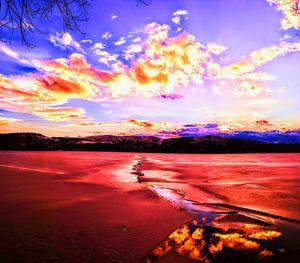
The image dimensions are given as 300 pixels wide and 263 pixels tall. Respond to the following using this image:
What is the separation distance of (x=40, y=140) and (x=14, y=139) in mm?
3948

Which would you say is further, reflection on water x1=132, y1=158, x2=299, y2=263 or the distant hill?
the distant hill

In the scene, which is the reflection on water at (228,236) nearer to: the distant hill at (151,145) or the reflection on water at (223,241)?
the reflection on water at (223,241)

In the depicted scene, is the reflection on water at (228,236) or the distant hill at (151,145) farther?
the distant hill at (151,145)

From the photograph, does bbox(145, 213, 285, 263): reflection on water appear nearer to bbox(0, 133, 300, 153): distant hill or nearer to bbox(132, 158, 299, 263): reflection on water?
Result: bbox(132, 158, 299, 263): reflection on water

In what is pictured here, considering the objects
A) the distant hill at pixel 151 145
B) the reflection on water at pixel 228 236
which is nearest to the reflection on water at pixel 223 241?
the reflection on water at pixel 228 236

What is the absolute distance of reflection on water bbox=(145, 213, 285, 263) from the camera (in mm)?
2926

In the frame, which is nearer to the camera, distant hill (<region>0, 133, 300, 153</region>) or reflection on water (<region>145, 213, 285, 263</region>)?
reflection on water (<region>145, 213, 285, 263</region>)

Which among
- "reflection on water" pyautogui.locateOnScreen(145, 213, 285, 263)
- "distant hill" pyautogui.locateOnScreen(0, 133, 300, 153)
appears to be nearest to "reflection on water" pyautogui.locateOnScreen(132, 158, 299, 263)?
"reflection on water" pyautogui.locateOnScreen(145, 213, 285, 263)

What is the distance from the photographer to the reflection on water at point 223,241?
9.60ft

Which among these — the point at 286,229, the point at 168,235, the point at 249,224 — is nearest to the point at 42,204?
the point at 168,235

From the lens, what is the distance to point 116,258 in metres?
2.82

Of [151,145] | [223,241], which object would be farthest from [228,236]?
[151,145]

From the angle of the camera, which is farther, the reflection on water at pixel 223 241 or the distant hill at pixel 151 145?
the distant hill at pixel 151 145

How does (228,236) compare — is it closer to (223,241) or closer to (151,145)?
(223,241)
